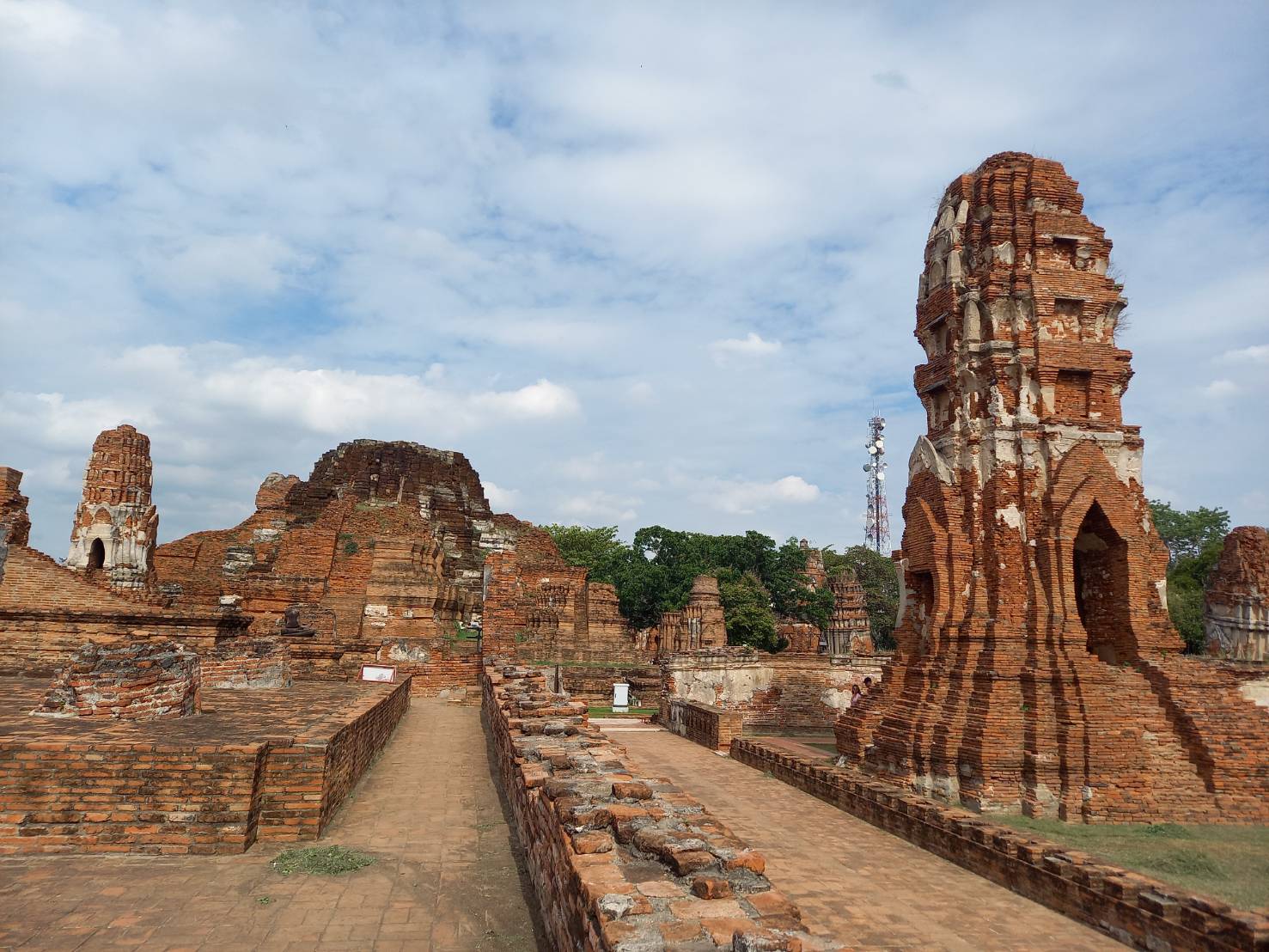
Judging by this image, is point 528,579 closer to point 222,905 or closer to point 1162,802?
point 1162,802

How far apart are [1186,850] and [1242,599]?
37.6 feet

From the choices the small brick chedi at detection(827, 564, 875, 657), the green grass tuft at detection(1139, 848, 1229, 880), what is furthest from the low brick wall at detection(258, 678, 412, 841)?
the small brick chedi at detection(827, 564, 875, 657)

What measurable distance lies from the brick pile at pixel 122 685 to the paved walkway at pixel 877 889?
13.2 feet

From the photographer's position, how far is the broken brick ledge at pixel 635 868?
2570 millimetres

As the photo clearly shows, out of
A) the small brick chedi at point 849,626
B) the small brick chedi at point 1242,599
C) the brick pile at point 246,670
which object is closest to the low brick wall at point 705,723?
the brick pile at point 246,670

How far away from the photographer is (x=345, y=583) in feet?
67.2

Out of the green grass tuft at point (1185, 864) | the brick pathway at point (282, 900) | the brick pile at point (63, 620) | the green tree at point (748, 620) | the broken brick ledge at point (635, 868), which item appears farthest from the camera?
the green tree at point (748, 620)

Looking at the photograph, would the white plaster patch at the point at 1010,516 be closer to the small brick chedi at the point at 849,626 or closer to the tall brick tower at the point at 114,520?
the small brick chedi at the point at 849,626

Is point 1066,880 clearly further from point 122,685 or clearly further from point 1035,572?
point 122,685

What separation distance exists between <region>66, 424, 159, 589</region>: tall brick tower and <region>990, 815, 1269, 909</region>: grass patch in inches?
730

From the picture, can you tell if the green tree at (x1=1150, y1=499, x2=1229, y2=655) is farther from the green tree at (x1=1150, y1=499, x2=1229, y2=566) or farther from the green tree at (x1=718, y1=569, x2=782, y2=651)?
the green tree at (x1=718, y1=569, x2=782, y2=651)

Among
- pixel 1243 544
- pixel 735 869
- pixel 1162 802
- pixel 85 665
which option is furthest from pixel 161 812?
pixel 1243 544

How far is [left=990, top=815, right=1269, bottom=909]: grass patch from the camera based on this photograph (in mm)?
5820

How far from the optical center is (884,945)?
5.03m
